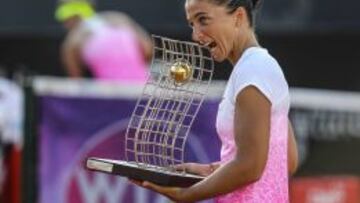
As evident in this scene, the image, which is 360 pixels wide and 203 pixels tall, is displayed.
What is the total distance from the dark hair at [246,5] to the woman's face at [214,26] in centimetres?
1

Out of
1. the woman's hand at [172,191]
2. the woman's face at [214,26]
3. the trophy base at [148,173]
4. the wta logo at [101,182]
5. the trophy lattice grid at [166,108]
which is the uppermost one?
the woman's face at [214,26]

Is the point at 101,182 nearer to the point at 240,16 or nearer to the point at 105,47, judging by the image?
the point at 105,47

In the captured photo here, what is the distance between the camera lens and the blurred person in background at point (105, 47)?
9641 millimetres

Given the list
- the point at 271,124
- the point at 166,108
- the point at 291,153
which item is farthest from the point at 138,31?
the point at 271,124

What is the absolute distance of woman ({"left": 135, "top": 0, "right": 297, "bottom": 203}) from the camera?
3709 mm

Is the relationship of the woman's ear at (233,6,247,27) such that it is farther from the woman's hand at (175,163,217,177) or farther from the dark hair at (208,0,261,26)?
the woman's hand at (175,163,217,177)

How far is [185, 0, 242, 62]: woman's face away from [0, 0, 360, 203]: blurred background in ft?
9.37

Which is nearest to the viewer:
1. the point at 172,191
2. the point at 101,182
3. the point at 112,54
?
the point at 172,191

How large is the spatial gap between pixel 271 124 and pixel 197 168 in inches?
12.6

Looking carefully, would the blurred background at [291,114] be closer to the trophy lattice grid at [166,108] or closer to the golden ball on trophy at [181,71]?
the trophy lattice grid at [166,108]

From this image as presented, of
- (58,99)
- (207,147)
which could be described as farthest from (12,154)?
(207,147)

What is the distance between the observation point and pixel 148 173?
379cm

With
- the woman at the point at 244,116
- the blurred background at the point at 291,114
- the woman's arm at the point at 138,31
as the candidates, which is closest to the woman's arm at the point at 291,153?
the woman at the point at 244,116

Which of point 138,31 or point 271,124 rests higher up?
point 138,31
